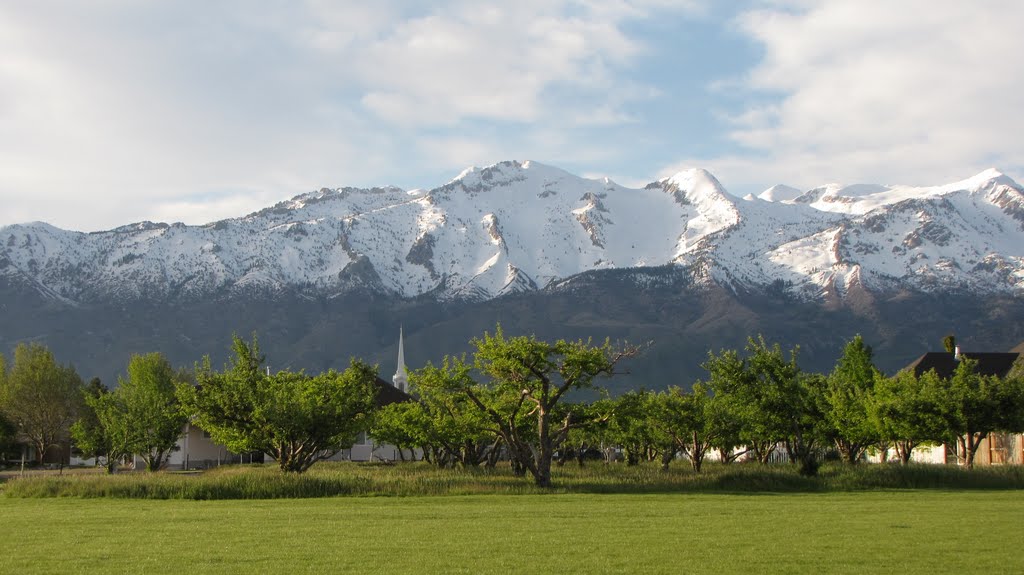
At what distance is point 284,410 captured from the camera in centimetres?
4119

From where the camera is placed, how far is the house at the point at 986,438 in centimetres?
5731

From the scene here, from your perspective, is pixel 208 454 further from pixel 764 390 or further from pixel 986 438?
pixel 986 438

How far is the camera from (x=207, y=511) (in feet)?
92.5

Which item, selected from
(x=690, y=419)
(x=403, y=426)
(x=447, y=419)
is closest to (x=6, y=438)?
(x=403, y=426)

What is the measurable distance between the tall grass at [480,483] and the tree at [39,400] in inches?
2062

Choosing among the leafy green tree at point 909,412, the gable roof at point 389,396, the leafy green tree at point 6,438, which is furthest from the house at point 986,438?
the leafy green tree at point 6,438

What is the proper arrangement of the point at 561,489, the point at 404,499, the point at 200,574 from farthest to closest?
the point at 561,489 < the point at 404,499 < the point at 200,574

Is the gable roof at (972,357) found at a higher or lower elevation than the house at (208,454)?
higher

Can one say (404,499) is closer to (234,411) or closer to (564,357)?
(564,357)

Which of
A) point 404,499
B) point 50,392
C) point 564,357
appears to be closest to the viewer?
point 404,499

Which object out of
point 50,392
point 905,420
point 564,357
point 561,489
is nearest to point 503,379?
point 564,357

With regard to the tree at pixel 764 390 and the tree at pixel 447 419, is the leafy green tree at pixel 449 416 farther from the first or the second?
the tree at pixel 764 390

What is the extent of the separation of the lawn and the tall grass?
2965 mm

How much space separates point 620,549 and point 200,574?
7561 millimetres
